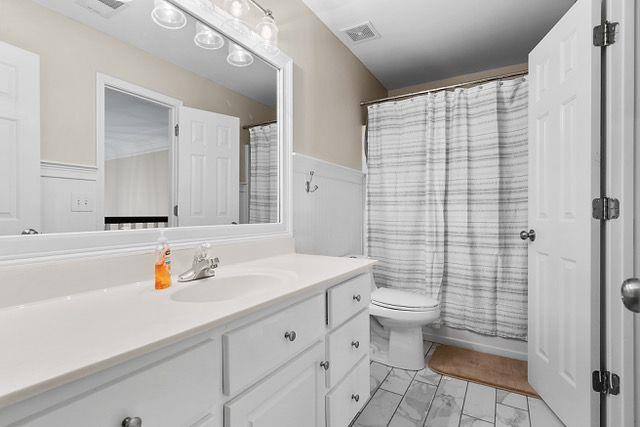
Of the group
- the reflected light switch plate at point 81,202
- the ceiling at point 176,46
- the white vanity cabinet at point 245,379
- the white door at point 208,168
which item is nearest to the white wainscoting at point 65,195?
the reflected light switch plate at point 81,202

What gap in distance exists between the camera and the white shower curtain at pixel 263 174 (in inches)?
63.9

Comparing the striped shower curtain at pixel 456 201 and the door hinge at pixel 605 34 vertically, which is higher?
the door hinge at pixel 605 34

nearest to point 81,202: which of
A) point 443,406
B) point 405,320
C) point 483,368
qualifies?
point 405,320

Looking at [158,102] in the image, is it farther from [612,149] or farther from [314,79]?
[612,149]

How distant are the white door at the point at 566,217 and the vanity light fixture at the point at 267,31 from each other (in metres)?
1.38

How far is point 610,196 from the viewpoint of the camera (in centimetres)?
127

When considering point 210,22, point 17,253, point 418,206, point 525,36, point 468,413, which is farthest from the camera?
point 418,206

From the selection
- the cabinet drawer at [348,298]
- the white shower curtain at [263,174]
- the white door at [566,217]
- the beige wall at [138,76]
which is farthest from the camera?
the white shower curtain at [263,174]

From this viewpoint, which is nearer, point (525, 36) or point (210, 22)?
point (210, 22)

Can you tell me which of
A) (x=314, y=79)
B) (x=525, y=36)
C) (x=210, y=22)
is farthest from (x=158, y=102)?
(x=525, y=36)

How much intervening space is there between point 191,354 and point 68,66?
0.89m

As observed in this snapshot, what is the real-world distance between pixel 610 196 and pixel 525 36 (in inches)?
66.3

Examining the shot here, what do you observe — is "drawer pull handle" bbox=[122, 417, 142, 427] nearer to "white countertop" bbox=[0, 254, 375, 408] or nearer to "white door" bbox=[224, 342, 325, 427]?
"white countertop" bbox=[0, 254, 375, 408]

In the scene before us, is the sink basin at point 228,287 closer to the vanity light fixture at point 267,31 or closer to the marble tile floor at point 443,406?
the marble tile floor at point 443,406
